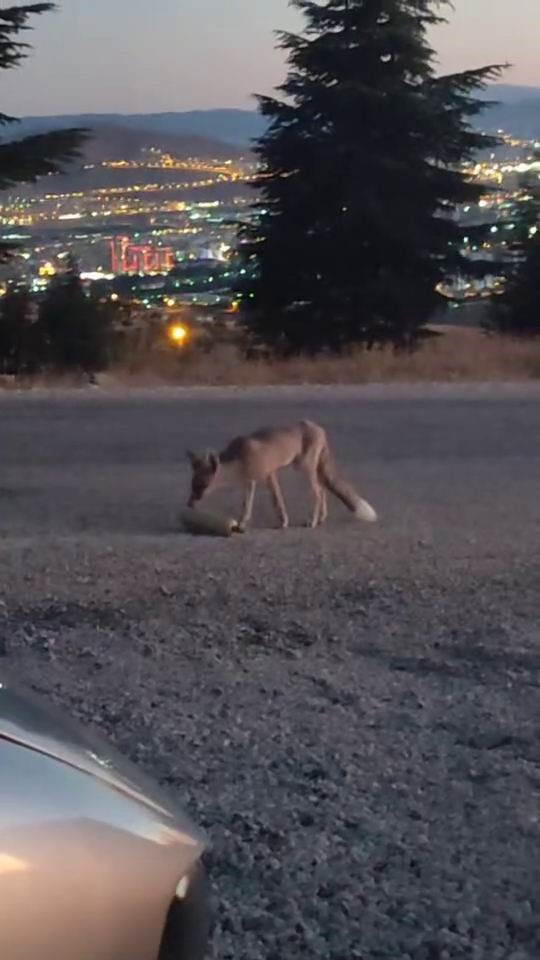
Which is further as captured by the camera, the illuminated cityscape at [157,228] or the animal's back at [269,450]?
the illuminated cityscape at [157,228]

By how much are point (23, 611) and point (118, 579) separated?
0.84m

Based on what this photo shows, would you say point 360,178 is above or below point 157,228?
above

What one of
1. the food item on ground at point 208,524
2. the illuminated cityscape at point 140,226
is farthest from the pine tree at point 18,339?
the food item on ground at point 208,524

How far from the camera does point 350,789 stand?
5695mm

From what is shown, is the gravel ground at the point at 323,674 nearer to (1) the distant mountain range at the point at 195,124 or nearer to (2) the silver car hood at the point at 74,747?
(2) the silver car hood at the point at 74,747

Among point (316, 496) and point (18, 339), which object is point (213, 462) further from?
point (18, 339)

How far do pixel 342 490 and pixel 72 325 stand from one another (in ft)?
55.6

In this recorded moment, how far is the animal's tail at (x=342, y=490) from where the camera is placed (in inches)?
463

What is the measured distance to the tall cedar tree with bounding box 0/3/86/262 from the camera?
2650 cm

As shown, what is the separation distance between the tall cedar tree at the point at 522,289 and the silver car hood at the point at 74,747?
3195 cm

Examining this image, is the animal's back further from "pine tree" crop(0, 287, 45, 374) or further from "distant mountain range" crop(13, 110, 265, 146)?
"distant mountain range" crop(13, 110, 265, 146)

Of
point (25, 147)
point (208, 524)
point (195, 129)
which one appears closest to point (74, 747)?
point (208, 524)

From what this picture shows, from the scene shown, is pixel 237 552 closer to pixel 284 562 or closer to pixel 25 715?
pixel 284 562

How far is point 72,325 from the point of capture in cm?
2811
